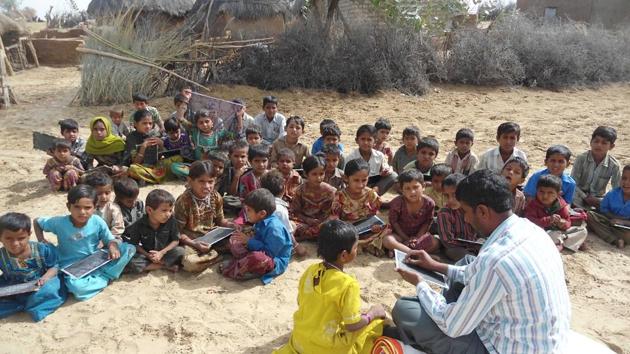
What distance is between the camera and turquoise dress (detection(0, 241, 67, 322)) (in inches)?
122

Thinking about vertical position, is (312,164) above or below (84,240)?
above

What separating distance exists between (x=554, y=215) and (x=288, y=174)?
7.92 ft

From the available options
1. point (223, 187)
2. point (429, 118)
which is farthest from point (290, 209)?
point (429, 118)

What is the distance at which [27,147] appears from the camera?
6.95m

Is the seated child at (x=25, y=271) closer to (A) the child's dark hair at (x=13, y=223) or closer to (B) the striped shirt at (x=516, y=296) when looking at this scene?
(A) the child's dark hair at (x=13, y=223)

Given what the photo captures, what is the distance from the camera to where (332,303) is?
93.4 inches

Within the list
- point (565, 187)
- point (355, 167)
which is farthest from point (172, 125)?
point (565, 187)

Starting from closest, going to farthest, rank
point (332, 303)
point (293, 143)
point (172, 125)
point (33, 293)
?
point (332, 303) < point (33, 293) < point (293, 143) < point (172, 125)

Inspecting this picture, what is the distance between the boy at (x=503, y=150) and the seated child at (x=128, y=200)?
3363 millimetres

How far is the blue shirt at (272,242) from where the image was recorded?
11.6 feet

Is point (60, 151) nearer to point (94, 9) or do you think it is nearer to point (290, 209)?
point (290, 209)

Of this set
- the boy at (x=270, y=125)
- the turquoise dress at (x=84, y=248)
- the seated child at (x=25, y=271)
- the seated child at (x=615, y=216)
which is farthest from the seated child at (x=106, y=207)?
the seated child at (x=615, y=216)

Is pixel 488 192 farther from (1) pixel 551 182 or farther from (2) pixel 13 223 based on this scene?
(2) pixel 13 223

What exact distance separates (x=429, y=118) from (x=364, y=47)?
2953mm
